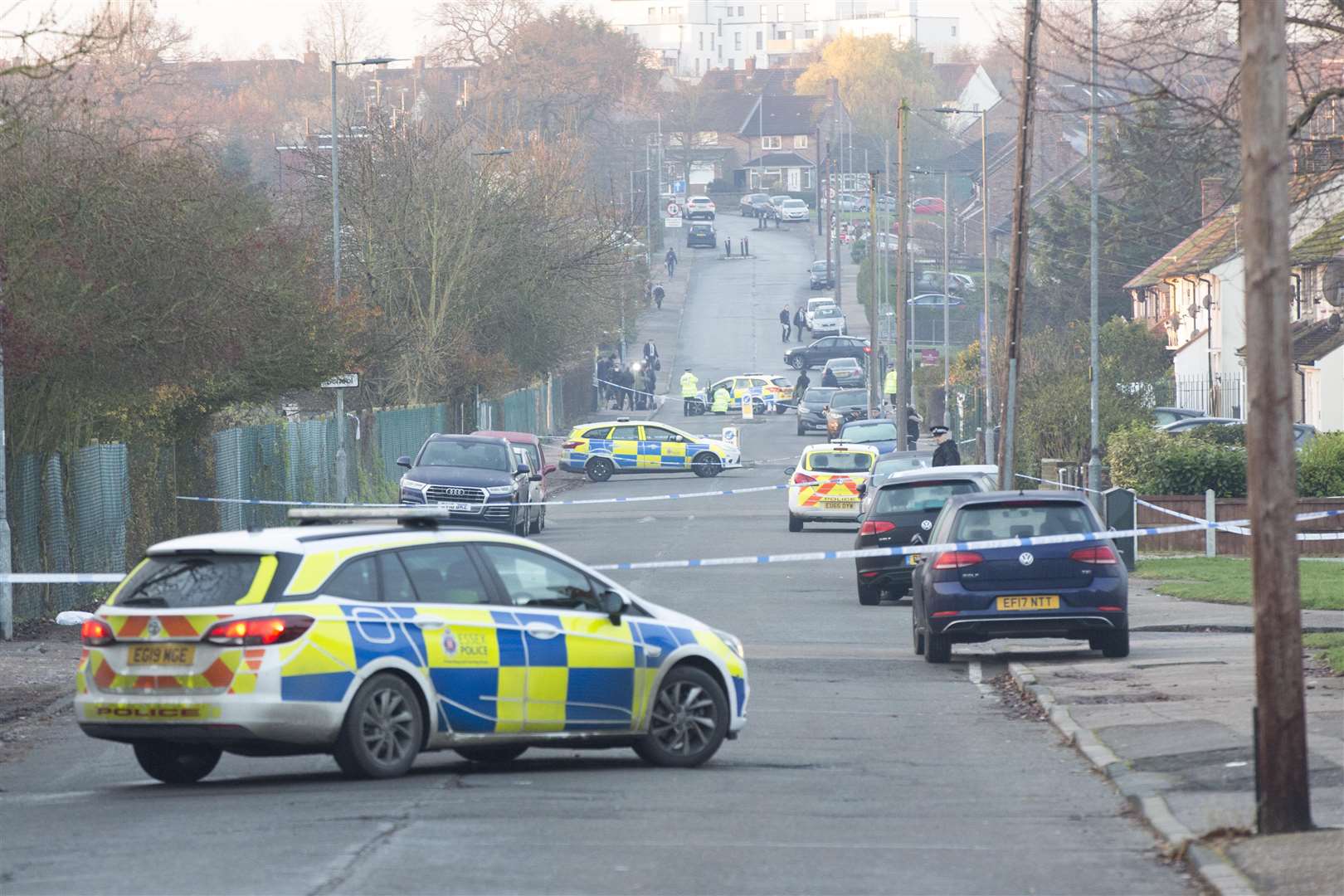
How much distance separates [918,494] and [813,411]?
4385 cm

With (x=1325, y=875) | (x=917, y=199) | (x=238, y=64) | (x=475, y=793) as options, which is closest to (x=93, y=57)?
(x=475, y=793)

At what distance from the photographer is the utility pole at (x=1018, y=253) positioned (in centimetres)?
2819

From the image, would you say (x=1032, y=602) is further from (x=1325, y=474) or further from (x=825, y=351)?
(x=825, y=351)

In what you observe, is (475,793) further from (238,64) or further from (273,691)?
(238,64)

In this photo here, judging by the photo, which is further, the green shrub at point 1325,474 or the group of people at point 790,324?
the group of people at point 790,324

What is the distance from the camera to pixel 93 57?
14.1 meters

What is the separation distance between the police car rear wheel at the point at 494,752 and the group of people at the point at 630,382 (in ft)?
225

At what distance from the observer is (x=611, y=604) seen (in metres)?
11.6

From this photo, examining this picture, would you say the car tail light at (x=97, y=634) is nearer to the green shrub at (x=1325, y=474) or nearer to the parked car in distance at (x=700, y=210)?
the green shrub at (x=1325, y=474)

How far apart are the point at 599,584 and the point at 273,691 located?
2200 mm

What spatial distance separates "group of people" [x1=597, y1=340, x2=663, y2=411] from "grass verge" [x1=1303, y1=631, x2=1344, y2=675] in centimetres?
6317

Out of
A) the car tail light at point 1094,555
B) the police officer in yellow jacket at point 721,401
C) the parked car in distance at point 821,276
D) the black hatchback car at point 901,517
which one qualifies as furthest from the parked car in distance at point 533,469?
the parked car in distance at point 821,276

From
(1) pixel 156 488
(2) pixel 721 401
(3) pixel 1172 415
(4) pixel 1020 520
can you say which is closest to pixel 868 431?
(3) pixel 1172 415

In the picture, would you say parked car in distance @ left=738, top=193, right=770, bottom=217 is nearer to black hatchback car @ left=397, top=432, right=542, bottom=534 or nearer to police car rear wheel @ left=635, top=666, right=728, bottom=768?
black hatchback car @ left=397, top=432, right=542, bottom=534
